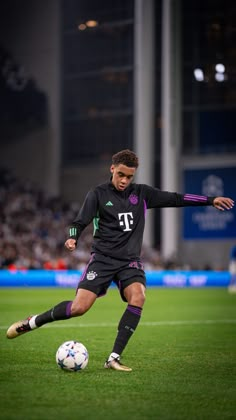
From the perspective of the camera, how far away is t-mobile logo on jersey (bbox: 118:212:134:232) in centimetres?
860

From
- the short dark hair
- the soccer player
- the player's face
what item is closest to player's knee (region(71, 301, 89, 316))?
the soccer player

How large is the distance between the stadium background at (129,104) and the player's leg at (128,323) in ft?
96.3

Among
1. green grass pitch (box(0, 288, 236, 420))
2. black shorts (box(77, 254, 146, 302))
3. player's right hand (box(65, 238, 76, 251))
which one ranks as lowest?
green grass pitch (box(0, 288, 236, 420))

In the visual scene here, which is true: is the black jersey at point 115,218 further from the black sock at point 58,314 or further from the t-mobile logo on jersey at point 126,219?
the black sock at point 58,314

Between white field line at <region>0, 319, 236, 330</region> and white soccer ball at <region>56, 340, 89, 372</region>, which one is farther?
white field line at <region>0, 319, 236, 330</region>

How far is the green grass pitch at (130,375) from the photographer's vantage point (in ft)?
20.5

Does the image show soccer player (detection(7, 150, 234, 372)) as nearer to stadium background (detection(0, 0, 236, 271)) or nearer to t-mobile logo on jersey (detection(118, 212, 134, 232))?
t-mobile logo on jersey (detection(118, 212, 134, 232))

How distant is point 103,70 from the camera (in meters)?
47.0

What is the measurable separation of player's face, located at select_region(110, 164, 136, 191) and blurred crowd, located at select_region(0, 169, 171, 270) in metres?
23.9

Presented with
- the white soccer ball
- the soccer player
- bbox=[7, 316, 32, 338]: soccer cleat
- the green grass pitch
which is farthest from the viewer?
bbox=[7, 316, 32, 338]: soccer cleat

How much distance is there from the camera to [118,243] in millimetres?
8586

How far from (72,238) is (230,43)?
3565 centimetres

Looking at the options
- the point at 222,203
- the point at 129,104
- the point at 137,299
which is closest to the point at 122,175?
the point at 222,203

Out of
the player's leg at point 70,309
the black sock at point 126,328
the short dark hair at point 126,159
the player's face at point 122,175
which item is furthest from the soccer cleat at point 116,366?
the short dark hair at point 126,159
